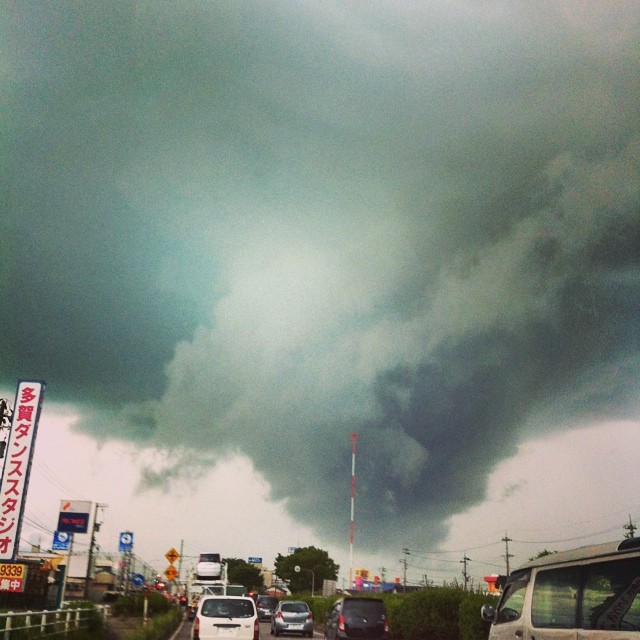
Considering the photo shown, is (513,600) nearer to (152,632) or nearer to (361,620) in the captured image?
Answer: (361,620)

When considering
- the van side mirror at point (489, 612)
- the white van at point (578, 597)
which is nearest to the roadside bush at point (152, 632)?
the van side mirror at point (489, 612)

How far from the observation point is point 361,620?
2033cm

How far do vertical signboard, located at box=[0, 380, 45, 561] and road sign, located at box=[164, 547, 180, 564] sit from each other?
6.57 m

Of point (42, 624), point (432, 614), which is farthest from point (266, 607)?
point (42, 624)

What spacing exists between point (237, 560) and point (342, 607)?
145 meters

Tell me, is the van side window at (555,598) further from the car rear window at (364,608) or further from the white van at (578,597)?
the car rear window at (364,608)

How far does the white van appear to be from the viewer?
23.0ft

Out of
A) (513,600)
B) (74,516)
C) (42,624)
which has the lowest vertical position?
(42,624)

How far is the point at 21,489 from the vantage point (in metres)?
28.0

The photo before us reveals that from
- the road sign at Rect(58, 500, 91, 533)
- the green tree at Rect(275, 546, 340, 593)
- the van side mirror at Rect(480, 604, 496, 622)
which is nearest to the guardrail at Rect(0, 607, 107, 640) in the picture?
the van side mirror at Rect(480, 604, 496, 622)

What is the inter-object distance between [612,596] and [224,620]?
40.4ft

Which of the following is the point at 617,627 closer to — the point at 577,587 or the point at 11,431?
the point at 577,587

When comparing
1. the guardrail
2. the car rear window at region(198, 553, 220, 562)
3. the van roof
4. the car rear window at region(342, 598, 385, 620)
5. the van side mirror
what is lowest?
the guardrail

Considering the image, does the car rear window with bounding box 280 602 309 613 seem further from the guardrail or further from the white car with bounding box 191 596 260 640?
the white car with bounding box 191 596 260 640
